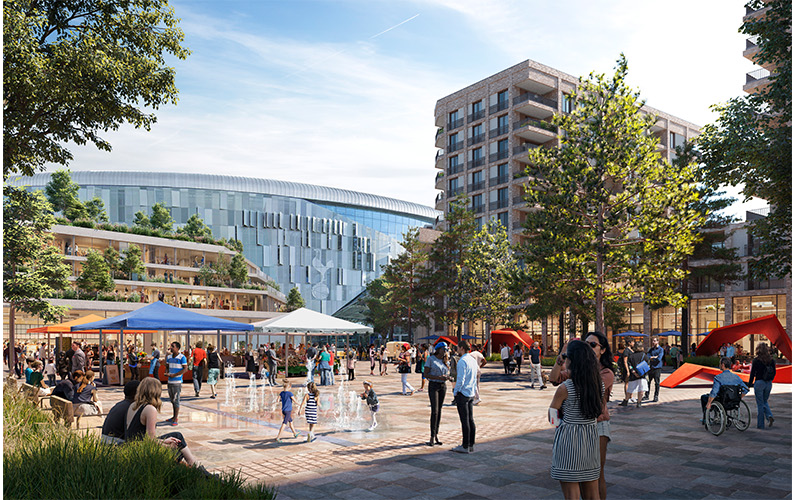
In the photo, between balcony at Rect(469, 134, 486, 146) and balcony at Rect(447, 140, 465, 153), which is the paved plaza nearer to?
balcony at Rect(469, 134, 486, 146)

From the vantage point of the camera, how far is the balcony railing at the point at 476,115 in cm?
6244

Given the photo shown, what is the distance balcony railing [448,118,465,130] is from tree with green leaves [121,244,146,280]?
115 feet

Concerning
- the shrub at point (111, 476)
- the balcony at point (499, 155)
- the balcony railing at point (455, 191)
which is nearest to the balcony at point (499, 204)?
the balcony at point (499, 155)

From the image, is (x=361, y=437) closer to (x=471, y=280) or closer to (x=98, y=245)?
(x=471, y=280)

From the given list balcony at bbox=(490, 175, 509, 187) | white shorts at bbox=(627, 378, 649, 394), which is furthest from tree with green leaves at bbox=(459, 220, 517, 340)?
white shorts at bbox=(627, 378, 649, 394)

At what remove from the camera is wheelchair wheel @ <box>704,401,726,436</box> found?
11.6 meters

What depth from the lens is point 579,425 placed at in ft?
17.0

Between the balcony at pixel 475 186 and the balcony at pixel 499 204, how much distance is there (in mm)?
2327

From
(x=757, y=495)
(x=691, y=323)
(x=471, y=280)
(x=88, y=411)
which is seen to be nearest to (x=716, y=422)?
(x=757, y=495)

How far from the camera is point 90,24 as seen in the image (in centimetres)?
1427

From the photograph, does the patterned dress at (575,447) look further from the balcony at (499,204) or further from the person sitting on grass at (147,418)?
the balcony at (499,204)

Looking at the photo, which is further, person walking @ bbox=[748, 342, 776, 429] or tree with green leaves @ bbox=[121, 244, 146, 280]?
tree with green leaves @ bbox=[121, 244, 146, 280]

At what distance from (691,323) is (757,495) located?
157 feet

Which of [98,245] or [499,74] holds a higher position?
[499,74]
